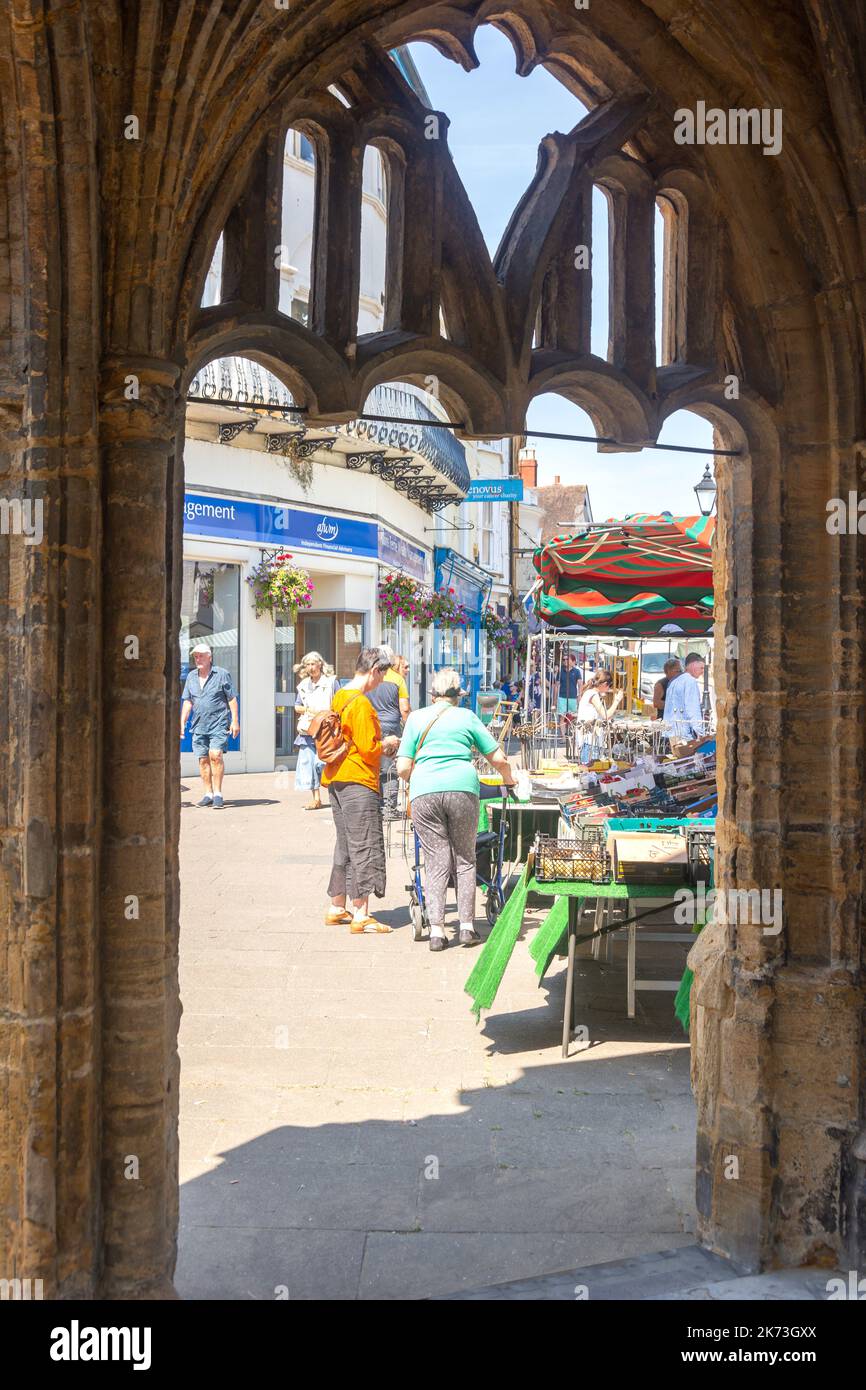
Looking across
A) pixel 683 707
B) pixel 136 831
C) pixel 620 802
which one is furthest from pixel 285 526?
pixel 136 831

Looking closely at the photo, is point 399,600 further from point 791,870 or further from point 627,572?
point 791,870

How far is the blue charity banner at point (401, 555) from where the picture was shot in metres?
21.4

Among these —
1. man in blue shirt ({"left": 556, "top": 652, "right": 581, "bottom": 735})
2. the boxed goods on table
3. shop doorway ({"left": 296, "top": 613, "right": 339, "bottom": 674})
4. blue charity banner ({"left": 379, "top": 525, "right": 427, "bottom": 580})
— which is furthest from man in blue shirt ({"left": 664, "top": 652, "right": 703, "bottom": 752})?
man in blue shirt ({"left": 556, "top": 652, "right": 581, "bottom": 735})

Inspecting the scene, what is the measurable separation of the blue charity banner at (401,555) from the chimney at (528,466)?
73.8 ft

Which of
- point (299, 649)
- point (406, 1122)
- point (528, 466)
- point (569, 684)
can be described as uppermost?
point (528, 466)

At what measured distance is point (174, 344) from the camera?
3064 mm

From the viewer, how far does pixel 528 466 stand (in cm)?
4888

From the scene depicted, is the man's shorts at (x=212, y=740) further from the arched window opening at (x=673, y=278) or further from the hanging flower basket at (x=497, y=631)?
the hanging flower basket at (x=497, y=631)

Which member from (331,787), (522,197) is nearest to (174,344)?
(522,197)

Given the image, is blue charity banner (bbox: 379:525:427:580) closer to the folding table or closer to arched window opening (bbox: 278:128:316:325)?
arched window opening (bbox: 278:128:316:325)

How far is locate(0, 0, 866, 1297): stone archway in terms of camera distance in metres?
2.88

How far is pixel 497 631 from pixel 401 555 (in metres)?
9.56

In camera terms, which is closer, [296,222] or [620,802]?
[620,802]
